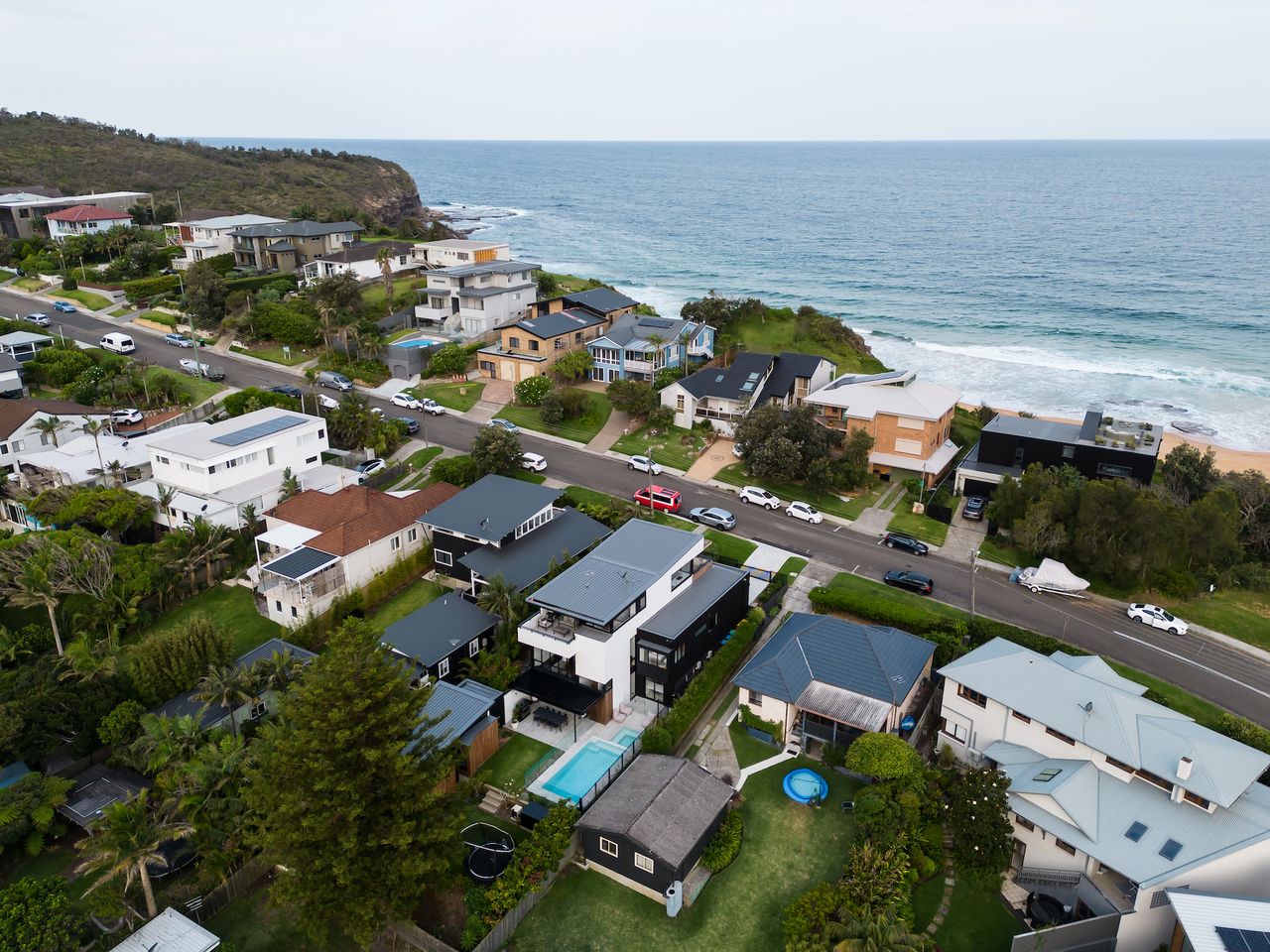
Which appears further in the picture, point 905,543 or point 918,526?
point 918,526

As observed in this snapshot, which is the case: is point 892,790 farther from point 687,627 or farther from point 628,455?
point 628,455

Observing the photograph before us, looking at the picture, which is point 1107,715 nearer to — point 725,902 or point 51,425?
point 725,902

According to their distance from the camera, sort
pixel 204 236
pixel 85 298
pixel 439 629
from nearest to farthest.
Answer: pixel 439 629 → pixel 85 298 → pixel 204 236

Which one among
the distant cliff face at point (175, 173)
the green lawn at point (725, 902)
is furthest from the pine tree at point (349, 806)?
the distant cliff face at point (175, 173)

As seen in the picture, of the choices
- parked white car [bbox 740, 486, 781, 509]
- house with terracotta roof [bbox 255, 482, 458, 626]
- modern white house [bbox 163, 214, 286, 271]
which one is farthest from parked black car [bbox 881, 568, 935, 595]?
modern white house [bbox 163, 214, 286, 271]

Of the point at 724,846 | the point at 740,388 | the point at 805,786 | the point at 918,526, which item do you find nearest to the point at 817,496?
the point at 918,526

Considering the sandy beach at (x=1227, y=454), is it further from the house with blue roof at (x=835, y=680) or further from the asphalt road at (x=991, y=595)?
the house with blue roof at (x=835, y=680)

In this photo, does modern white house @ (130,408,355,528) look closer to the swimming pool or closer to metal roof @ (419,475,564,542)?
metal roof @ (419,475,564,542)
